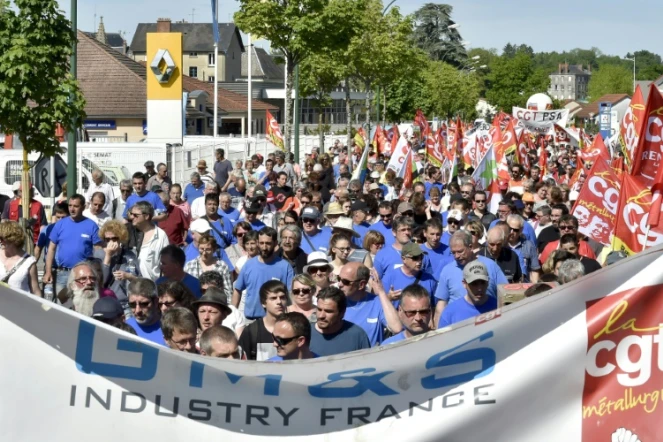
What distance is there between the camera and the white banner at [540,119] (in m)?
37.5

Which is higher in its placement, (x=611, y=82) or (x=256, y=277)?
(x=611, y=82)

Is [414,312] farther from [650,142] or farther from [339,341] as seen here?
[650,142]

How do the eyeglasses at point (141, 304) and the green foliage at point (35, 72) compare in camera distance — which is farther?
the green foliage at point (35, 72)

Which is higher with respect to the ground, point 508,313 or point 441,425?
point 508,313

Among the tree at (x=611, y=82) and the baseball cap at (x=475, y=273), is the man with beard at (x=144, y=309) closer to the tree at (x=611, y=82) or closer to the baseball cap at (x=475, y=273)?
the baseball cap at (x=475, y=273)

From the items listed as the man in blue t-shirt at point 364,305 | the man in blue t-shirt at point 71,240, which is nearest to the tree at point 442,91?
the man in blue t-shirt at point 71,240

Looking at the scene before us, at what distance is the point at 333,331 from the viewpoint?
683cm

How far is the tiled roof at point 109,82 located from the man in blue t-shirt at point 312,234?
142ft

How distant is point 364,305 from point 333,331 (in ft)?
4.23

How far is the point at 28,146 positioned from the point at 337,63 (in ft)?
90.4

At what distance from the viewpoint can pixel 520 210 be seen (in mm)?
14406

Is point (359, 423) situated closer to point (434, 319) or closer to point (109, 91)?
point (434, 319)

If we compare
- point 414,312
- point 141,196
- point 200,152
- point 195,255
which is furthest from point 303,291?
point 200,152

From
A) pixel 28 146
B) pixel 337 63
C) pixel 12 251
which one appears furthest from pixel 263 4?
pixel 12 251
